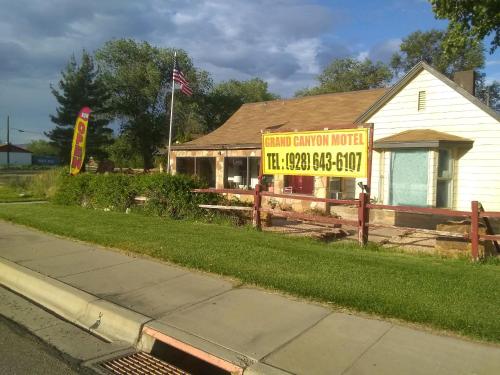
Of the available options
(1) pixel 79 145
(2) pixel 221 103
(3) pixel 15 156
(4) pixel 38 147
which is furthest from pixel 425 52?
(4) pixel 38 147

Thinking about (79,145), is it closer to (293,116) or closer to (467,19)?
(293,116)

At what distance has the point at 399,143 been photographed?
1363 centimetres

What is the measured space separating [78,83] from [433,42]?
3563 centimetres

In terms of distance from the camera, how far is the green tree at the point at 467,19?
9.85 m

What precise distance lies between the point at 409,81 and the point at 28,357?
13.4m

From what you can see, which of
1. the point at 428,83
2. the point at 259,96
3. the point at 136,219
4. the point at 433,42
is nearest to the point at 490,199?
the point at 428,83

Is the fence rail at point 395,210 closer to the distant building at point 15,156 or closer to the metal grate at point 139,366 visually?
the metal grate at point 139,366

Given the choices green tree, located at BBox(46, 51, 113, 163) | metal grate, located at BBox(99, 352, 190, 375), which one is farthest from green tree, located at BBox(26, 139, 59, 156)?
metal grate, located at BBox(99, 352, 190, 375)

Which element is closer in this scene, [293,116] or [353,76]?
[293,116]

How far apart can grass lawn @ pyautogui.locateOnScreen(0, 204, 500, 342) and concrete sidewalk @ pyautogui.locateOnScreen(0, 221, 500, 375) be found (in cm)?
32

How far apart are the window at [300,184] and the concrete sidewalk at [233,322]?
11225 millimetres

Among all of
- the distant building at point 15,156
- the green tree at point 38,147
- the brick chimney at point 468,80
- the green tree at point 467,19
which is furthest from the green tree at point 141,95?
the green tree at point 38,147

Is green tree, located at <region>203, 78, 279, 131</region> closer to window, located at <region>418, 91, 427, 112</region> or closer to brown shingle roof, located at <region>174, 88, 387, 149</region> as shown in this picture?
brown shingle roof, located at <region>174, 88, 387, 149</region>

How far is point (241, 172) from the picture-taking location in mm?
21578
